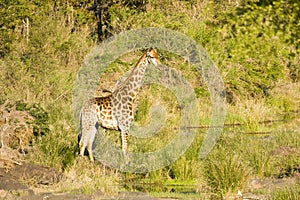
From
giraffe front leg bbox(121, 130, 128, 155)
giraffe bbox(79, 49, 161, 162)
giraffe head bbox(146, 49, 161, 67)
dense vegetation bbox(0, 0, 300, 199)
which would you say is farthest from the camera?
giraffe head bbox(146, 49, 161, 67)

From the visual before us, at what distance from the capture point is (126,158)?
15.6m

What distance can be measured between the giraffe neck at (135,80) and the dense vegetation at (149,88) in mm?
1256

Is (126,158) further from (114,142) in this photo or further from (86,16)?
(86,16)

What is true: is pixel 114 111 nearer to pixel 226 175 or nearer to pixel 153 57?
pixel 153 57

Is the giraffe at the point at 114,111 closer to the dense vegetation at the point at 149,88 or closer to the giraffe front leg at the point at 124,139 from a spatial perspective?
the giraffe front leg at the point at 124,139

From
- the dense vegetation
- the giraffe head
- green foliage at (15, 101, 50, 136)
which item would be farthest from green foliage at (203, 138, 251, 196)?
the giraffe head

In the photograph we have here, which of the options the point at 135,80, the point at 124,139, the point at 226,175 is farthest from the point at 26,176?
the point at 135,80

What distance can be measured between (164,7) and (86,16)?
2.82 m

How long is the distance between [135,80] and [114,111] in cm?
86

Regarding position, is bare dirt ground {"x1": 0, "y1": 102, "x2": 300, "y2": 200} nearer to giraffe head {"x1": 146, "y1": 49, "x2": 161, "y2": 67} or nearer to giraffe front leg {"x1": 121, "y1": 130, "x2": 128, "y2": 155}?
giraffe front leg {"x1": 121, "y1": 130, "x2": 128, "y2": 155}

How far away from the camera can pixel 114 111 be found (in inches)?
658

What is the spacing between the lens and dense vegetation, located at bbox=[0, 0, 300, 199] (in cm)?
1442

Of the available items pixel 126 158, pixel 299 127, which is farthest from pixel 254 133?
pixel 126 158

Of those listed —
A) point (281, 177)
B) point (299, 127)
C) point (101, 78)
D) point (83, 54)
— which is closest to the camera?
point (281, 177)
